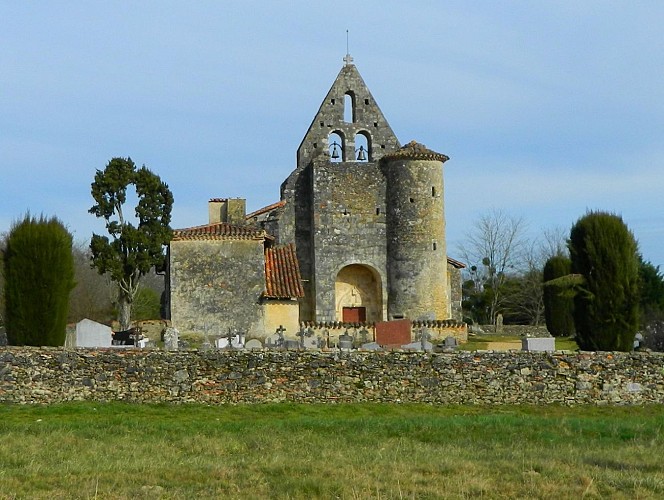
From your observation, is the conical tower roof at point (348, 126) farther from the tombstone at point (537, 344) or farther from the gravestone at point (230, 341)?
the tombstone at point (537, 344)

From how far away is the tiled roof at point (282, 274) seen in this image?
35.8 m

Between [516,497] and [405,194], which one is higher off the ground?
[405,194]

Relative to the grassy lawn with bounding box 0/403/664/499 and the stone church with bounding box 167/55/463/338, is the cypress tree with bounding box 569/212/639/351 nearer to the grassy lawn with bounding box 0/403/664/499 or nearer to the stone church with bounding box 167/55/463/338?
the grassy lawn with bounding box 0/403/664/499

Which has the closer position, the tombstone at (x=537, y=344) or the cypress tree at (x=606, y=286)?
the tombstone at (x=537, y=344)

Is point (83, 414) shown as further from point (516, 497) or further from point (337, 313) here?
point (337, 313)

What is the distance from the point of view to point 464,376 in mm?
20734

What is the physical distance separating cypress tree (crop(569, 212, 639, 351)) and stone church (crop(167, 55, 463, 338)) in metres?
13.7

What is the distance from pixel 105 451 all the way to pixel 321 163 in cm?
2972

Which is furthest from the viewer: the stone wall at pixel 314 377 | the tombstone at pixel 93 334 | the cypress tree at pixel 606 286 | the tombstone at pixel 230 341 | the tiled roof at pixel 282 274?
the tiled roof at pixel 282 274

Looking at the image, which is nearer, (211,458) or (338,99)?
(211,458)

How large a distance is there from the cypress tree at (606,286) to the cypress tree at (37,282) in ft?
45.9

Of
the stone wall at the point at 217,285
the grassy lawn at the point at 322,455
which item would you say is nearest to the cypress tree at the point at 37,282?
the grassy lawn at the point at 322,455

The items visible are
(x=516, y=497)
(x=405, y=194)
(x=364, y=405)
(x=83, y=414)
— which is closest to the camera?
(x=516, y=497)

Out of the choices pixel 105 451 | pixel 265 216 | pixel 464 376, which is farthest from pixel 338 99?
pixel 105 451
